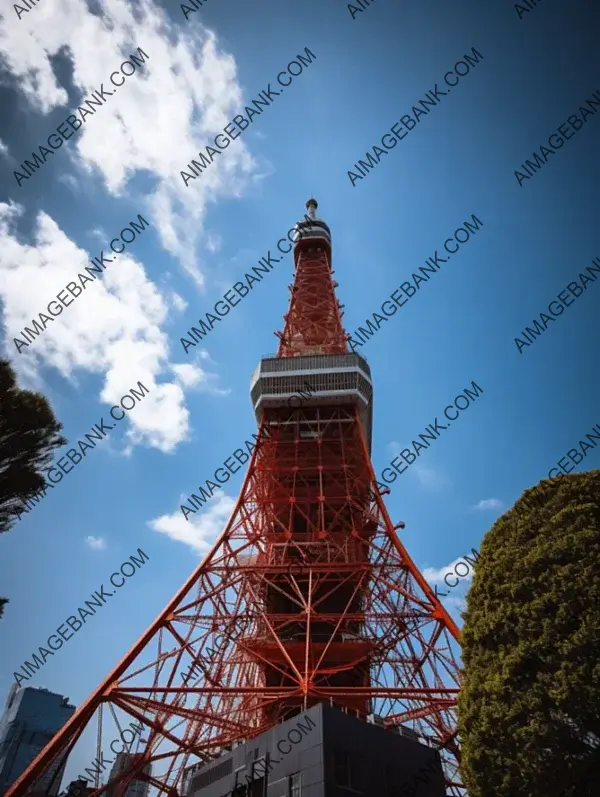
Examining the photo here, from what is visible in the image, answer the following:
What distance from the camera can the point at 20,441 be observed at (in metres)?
11.2

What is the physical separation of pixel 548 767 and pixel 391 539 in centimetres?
1124

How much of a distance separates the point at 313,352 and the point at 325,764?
21.2 metres

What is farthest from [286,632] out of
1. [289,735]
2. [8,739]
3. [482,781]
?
[8,739]

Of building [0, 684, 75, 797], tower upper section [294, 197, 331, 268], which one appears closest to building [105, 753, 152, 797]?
building [0, 684, 75, 797]

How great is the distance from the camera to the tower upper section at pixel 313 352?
2486 cm

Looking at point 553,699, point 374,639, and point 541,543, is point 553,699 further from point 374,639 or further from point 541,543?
point 374,639

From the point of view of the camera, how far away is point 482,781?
963 centimetres

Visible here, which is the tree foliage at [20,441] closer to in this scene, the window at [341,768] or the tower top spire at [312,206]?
the window at [341,768]

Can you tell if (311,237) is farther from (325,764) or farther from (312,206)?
(325,764)

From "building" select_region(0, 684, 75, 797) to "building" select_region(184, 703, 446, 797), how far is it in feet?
186

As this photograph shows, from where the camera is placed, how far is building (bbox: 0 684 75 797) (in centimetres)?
5941

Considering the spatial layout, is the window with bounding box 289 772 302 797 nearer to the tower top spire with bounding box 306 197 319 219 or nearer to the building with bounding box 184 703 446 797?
the building with bounding box 184 703 446 797

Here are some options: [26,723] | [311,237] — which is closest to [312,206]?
[311,237]

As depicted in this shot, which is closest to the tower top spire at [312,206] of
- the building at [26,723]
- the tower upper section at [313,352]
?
the tower upper section at [313,352]
